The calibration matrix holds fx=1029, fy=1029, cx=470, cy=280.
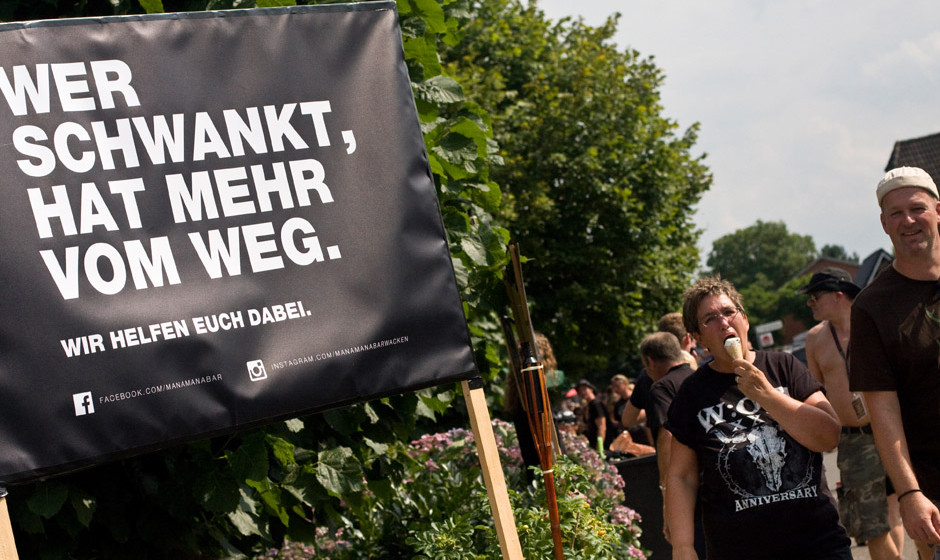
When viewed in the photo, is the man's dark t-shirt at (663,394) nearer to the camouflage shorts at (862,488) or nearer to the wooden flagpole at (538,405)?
the wooden flagpole at (538,405)

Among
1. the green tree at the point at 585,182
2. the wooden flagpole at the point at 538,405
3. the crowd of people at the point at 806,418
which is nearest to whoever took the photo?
the crowd of people at the point at 806,418

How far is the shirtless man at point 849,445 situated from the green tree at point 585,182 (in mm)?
15053

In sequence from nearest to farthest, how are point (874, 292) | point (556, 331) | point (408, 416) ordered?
1. point (874, 292)
2. point (408, 416)
3. point (556, 331)

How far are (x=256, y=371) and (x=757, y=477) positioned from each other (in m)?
1.79

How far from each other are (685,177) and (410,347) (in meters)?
22.4

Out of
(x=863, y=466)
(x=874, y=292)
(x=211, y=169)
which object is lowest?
(x=863, y=466)

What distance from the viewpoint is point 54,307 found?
10.2ft

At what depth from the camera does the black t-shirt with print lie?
142 inches

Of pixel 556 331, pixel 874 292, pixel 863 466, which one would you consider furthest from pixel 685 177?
pixel 874 292

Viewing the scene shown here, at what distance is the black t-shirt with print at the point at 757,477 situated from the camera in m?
3.61

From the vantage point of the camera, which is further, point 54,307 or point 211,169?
point 211,169

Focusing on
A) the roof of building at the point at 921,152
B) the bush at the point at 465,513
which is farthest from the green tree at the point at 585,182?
the roof of building at the point at 921,152

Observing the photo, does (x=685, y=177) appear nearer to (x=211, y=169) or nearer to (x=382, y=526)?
(x=382, y=526)

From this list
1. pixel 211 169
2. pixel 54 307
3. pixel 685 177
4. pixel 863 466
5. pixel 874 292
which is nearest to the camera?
pixel 54 307
